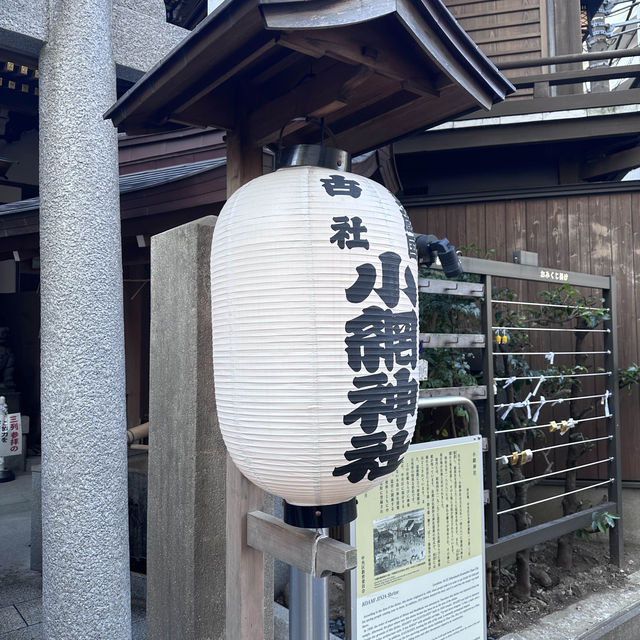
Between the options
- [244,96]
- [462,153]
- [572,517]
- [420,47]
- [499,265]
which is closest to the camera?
[420,47]

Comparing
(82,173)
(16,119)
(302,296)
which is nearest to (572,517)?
(302,296)

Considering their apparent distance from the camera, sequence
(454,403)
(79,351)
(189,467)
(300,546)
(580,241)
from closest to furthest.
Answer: (300,546)
(189,467)
(454,403)
(79,351)
(580,241)

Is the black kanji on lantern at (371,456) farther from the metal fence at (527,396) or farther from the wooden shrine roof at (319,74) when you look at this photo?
the metal fence at (527,396)

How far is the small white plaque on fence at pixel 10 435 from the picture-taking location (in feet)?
25.5

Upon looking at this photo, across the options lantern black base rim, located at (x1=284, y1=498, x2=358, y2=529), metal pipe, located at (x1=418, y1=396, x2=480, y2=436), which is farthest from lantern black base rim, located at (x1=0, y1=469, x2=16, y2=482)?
lantern black base rim, located at (x1=284, y1=498, x2=358, y2=529)

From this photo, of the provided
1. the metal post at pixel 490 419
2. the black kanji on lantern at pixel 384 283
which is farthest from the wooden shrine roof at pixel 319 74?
the metal post at pixel 490 419

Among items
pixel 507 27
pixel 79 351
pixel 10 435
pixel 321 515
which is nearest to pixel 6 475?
pixel 10 435

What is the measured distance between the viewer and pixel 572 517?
545 centimetres

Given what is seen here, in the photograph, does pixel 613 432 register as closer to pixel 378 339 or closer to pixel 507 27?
pixel 378 339

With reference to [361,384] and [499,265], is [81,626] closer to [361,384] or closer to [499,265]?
[361,384]

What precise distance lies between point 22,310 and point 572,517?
9.48m

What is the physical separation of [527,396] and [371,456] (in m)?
4.10

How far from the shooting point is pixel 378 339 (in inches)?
75.2

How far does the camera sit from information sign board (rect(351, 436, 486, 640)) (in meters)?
2.71
